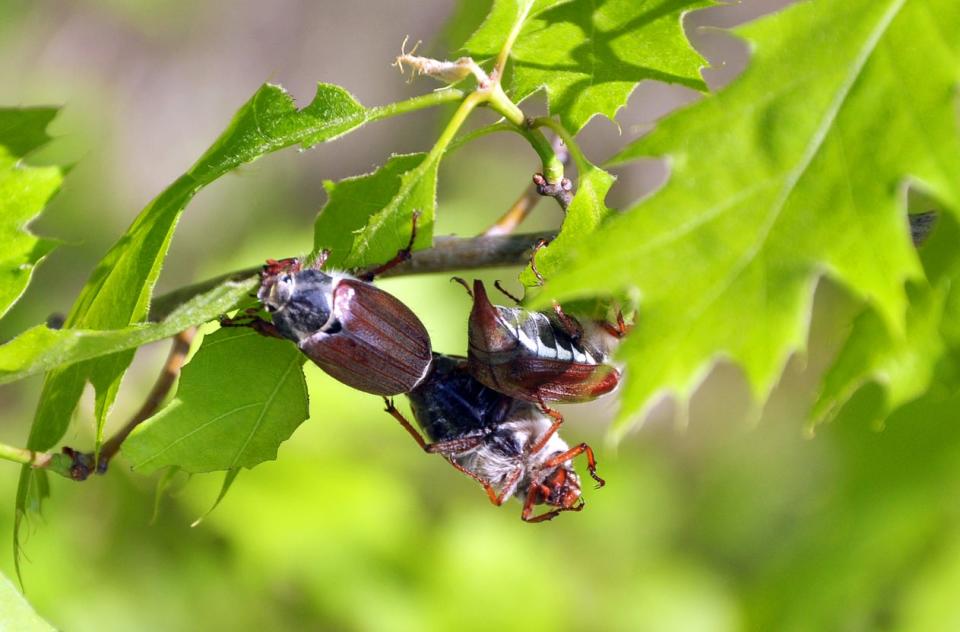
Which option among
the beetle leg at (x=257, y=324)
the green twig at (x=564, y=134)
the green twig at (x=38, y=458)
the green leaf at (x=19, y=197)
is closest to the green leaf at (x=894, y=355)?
the green twig at (x=564, y=134)

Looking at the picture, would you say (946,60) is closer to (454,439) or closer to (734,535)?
(454,439)

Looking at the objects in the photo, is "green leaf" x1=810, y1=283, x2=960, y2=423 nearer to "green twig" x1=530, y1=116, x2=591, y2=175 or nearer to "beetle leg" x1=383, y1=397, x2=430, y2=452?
"green twig" x1=530, y1=116, x2=591, y2=175

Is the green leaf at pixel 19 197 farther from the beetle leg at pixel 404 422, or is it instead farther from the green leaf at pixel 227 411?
the beetle leg at pixel 404 422

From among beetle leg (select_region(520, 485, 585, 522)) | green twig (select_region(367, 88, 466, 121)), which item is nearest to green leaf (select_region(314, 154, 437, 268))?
green twig (select_region(367, 88, 466, 121))

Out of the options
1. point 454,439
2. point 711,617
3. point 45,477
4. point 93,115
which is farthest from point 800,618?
point 93,115

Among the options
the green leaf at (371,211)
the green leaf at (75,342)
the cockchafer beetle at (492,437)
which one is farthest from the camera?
the cockchafer beetle at (492,437)

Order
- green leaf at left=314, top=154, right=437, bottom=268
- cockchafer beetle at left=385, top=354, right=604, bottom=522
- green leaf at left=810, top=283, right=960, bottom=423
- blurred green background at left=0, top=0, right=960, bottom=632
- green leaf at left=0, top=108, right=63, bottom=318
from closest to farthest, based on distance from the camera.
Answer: green leaf at left=810, top=283, right=960, bottom=423 → green leaf at left=314, top=154, right=437, bottom=268 → green leaf at left=0, top=108, right=63, bottom=318 → cockchafer beetle at left=385, top=354, right=604, bottom=522 → blurred green background at left=0, top=0, right=960, bottom=632
